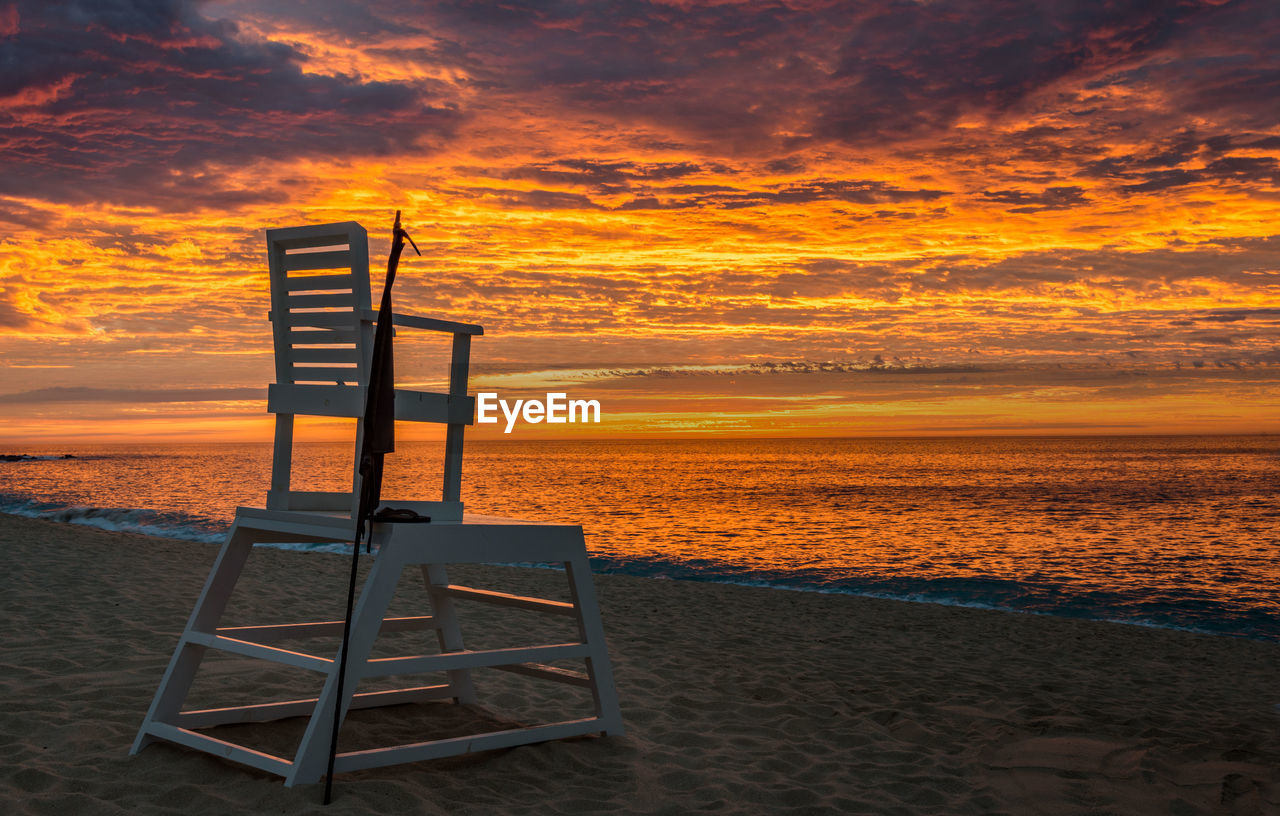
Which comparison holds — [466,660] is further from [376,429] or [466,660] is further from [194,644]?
[194,644]

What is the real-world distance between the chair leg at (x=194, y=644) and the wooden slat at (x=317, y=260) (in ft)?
3.81

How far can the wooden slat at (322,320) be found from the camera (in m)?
3.67

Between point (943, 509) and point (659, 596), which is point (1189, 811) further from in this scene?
point (943, 509)

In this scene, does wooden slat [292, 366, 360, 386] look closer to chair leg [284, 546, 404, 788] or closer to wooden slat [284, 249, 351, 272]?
wooden slat [284, 249, 351, 272]

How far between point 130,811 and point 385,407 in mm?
1724

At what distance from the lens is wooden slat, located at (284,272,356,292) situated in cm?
367

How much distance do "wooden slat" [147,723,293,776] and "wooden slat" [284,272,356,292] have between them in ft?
6.14

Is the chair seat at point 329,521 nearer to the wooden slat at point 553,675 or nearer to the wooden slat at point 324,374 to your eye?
the wooden slat at point 324,374

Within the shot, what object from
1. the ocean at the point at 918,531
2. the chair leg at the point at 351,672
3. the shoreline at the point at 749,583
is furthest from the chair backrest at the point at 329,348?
the ocean at the point at 918,531

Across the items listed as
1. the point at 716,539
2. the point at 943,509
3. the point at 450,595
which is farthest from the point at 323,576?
the point at 943,509

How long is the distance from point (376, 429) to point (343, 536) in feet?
1.73

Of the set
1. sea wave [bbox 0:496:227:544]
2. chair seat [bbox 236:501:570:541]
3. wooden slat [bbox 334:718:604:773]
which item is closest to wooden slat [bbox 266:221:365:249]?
chair seat [bbox 236:501:570:541]

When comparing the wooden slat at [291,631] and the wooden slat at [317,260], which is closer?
the wooden slat at [317,260]

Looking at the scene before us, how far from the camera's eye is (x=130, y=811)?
129 inches
